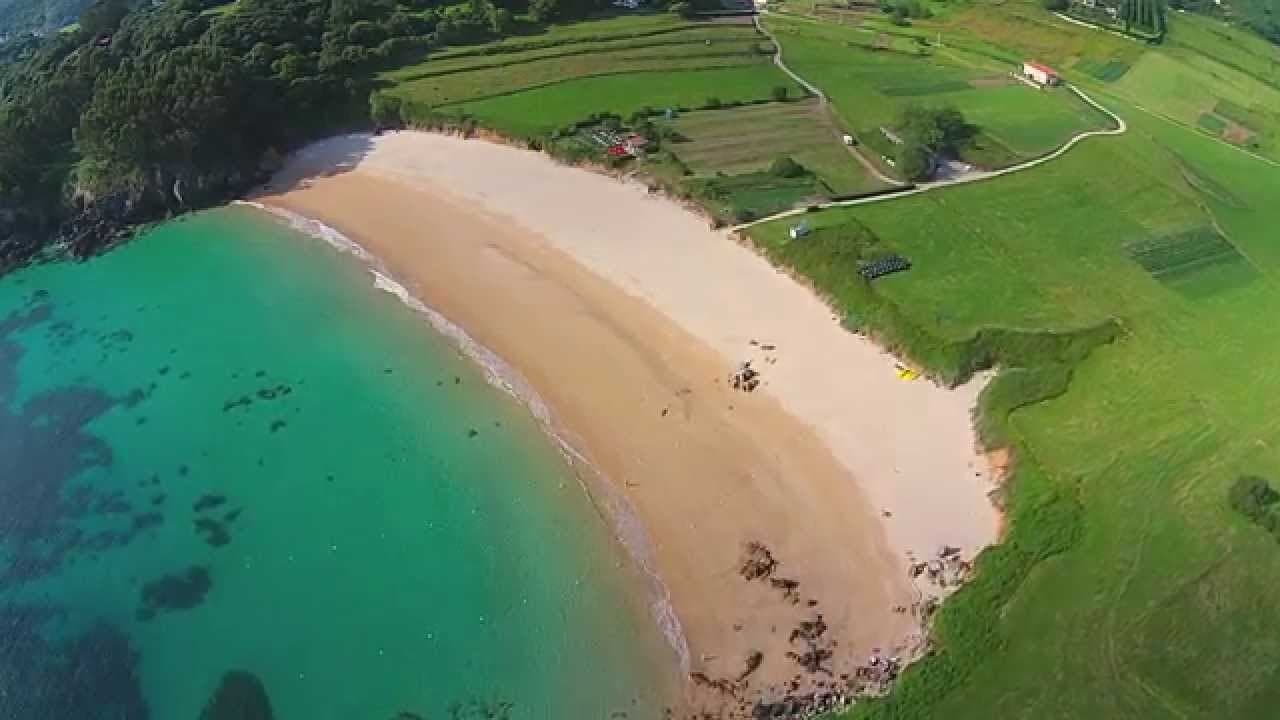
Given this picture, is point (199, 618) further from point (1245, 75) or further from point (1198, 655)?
point (1245, 75)

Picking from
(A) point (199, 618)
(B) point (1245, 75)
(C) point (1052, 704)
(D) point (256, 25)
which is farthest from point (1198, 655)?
(D) point (256, 25)

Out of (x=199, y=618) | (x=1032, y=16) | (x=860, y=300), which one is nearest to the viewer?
(x=199, y=618)

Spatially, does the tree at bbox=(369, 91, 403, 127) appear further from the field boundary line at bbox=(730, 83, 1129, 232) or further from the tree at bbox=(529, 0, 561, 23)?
the field boundary line at bbox=(730, 83, 1129, 232)

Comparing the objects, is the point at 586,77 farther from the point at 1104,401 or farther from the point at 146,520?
the point at 146,520

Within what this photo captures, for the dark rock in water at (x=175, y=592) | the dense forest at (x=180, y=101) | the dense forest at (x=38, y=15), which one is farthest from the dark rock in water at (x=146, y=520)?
the dense forest at (x=38, y=15)

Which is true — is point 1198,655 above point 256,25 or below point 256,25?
below

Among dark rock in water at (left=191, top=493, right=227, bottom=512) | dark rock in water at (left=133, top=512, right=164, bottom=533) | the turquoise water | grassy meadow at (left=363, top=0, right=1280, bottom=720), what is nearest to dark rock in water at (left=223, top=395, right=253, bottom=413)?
the turquoise water
